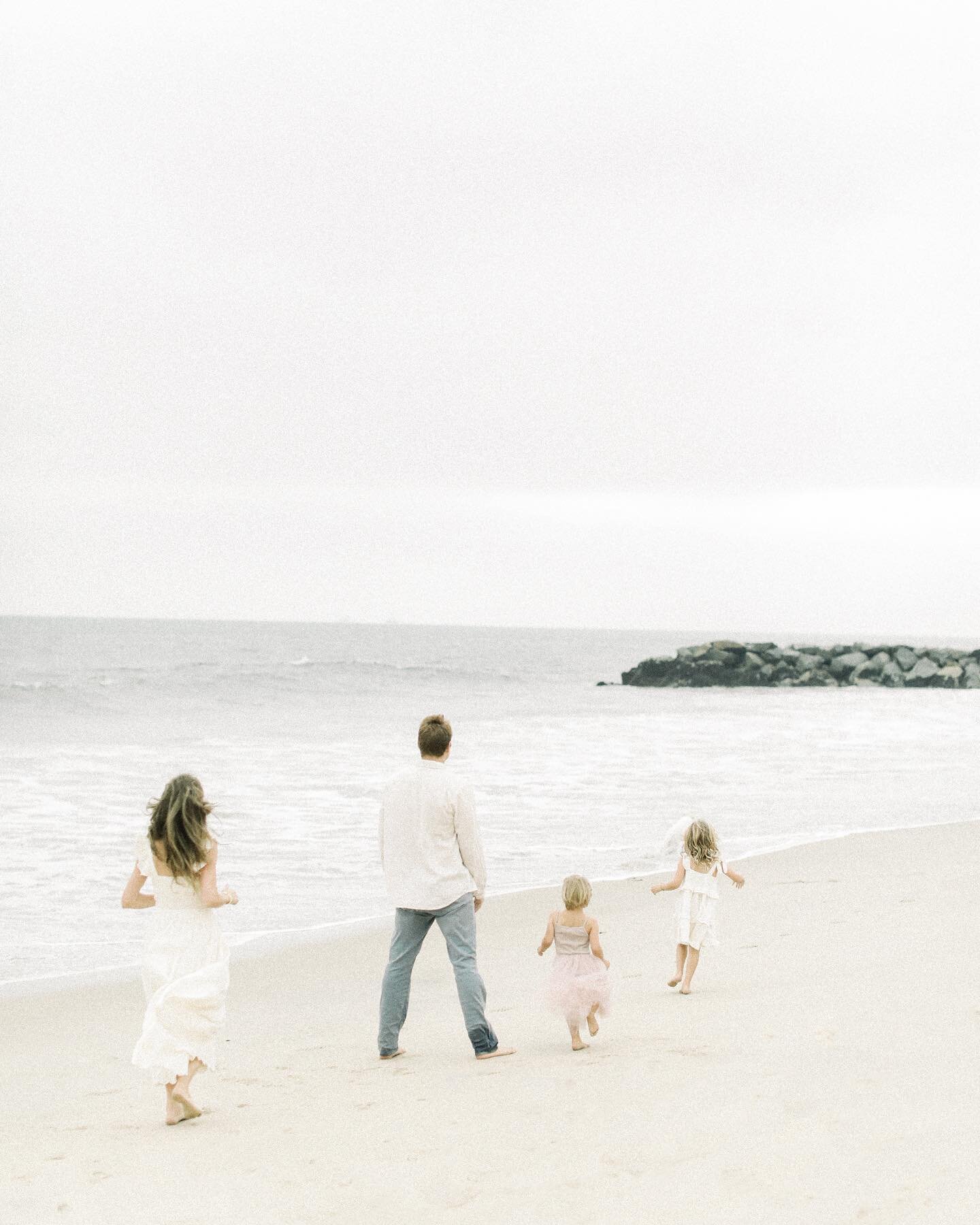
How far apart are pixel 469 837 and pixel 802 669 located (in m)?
55.8

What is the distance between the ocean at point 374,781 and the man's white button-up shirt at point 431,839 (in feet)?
5.98

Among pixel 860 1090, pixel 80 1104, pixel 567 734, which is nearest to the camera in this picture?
pixel 860 1090

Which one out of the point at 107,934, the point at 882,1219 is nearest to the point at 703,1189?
the point at 882,1219

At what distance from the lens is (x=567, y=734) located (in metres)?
28.6

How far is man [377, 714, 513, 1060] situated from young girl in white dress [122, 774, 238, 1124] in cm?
91

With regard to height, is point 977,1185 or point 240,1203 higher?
point 977,1185

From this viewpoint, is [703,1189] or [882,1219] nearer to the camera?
[882,1219]

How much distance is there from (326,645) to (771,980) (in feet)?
326

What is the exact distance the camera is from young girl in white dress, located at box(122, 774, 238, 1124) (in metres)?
4.85

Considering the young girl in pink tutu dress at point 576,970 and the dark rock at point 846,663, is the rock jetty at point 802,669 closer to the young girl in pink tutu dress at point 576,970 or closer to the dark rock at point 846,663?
the dark rock at point 846,663

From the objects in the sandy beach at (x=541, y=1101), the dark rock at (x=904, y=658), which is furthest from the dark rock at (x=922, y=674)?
the sandy beach at (x=541, y=1101)

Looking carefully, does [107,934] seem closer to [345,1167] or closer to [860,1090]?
[345,1167]

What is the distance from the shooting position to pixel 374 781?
741 inches

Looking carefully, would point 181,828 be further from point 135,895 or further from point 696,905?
point 696,905
